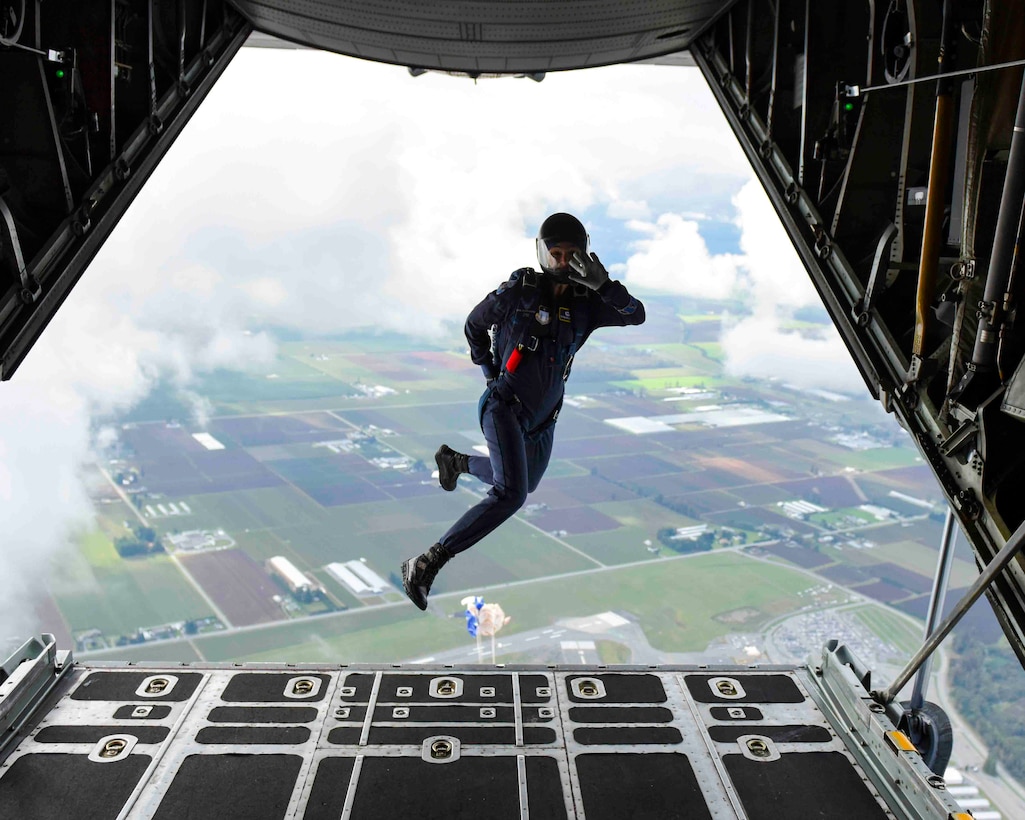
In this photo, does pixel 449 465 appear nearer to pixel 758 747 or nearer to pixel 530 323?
pixel 530 323

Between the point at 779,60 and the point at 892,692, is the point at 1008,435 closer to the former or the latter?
the point at 892,692

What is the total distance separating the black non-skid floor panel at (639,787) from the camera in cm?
538

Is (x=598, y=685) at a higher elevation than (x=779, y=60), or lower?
lower

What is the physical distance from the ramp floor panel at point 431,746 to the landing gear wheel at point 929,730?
54 cm

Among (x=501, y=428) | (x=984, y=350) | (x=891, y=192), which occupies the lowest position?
(x=501, y=428)

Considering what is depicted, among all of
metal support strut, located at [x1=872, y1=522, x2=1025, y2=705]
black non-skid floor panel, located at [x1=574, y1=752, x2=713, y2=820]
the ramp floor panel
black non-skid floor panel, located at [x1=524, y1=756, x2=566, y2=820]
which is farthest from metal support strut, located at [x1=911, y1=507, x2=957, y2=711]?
black non-skid floor panel, located at [x1=524, y1=756, x2=566, y2=820]

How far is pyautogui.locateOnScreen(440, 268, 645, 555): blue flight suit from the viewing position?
4930mm

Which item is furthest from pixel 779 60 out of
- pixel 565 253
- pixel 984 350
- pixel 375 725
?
pixel 375 725

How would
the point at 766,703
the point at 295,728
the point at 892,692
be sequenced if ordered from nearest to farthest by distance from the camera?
the point at 892,692 < the point at 295,728 < the point at 766,703

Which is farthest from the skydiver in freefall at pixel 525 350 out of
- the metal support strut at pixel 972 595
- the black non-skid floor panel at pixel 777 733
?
the black non-skid floor panel at pixel 777 733

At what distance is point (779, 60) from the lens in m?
5.89

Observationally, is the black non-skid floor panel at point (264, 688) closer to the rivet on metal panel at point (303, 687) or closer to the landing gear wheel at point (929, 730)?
the rivet on metal panel at point (303, 687)

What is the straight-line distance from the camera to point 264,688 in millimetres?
6793

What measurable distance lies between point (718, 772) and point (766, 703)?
1.17 meters
